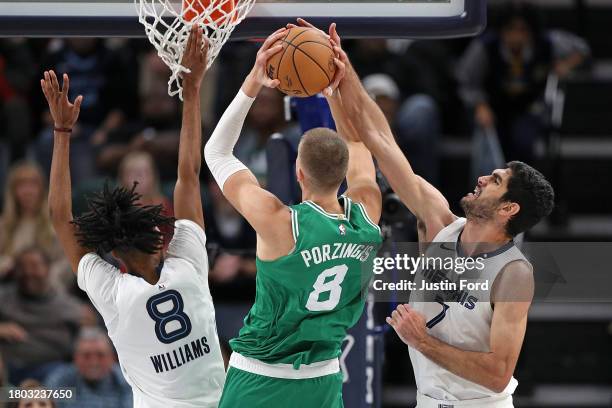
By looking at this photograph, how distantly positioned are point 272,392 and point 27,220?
4.40 metres

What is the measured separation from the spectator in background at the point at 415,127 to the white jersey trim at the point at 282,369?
3.94 m

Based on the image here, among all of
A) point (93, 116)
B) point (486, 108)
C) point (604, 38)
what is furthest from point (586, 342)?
point (93, 116)

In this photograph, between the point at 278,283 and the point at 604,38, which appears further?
the point at 604,38

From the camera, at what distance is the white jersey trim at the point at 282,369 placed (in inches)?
194

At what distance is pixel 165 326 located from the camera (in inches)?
194

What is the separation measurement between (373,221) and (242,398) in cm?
92

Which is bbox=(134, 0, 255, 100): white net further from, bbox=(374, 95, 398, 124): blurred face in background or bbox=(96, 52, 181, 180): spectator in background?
bbox=(96, 52, 181, 180): spectator in background

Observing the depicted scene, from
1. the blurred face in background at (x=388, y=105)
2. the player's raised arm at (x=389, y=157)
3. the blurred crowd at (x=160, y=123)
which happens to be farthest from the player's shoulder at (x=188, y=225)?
the blurred face in background at (x=388, y=105)

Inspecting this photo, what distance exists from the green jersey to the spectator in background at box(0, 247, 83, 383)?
3.46 metres

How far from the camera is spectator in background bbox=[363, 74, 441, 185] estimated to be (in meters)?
8.80

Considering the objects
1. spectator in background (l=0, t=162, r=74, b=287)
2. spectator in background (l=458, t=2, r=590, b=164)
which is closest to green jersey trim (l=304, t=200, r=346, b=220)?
spectator in background (l=0, t=162, r=74, b=287)

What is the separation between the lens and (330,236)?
4.79m

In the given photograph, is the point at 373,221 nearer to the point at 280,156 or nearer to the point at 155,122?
the point at 280,156

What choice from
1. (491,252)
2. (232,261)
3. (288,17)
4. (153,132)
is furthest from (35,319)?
(491,252)
